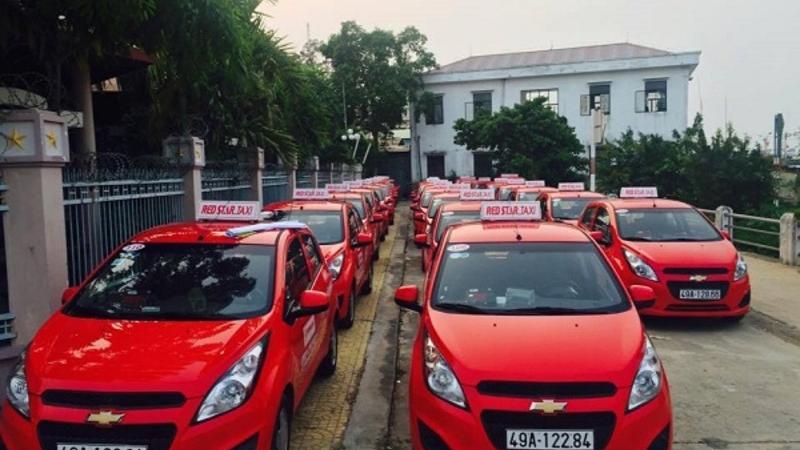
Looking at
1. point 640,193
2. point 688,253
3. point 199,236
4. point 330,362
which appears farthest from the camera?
point 640,193

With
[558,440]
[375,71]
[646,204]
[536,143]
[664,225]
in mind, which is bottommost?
[558,440]

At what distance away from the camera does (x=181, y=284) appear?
4918 mm

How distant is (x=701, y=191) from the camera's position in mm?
18531

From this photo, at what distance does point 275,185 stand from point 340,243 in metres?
9.12

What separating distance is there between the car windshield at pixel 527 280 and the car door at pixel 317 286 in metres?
1.20

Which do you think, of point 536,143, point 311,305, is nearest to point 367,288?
point 311,305

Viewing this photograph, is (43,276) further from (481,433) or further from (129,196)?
(481,433)

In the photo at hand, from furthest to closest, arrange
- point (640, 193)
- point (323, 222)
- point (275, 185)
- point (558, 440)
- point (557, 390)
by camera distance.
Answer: point (275, 185)
point (640, 193)
point (323, 222)
point (557, 390)
point (558, 440)

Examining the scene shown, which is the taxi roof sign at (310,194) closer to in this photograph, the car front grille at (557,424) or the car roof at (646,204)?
the car roof at (646,204)

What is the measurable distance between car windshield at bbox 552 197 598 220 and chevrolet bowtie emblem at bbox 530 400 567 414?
10418 mm

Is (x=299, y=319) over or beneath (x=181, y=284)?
beneath

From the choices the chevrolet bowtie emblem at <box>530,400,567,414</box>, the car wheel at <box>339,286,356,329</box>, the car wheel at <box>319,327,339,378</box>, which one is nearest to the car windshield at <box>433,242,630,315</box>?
the chevrolet bowtie emblem at <box>530,400,567,414</box>

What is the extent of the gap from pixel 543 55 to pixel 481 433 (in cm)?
4529

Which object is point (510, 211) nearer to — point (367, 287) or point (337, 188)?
point (367, 287)
